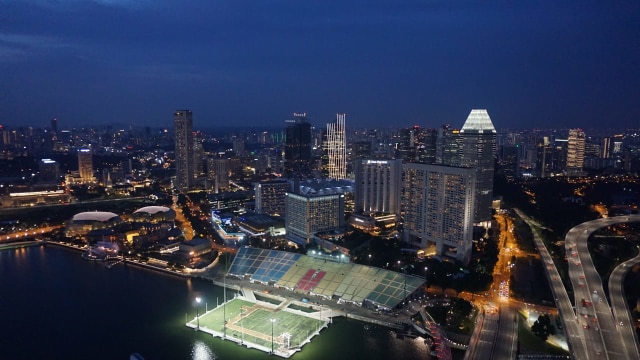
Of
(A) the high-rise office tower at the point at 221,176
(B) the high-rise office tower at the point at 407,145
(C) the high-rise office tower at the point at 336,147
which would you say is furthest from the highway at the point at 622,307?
(A) the high-rise office tower at the point at 221,176

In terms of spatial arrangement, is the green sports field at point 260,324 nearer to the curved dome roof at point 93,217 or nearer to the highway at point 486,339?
the highway at point 486,339

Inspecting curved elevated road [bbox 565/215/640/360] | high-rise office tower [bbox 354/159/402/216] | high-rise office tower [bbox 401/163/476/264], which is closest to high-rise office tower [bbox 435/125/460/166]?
high-rise office tower [bbox 354/159/402/216]

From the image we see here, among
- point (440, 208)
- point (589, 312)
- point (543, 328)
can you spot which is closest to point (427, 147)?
point (440, 208)

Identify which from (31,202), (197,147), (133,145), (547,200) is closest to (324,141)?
(197,147)

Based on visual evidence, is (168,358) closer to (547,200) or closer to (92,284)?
(92,284)

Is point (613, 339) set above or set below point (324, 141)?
below
